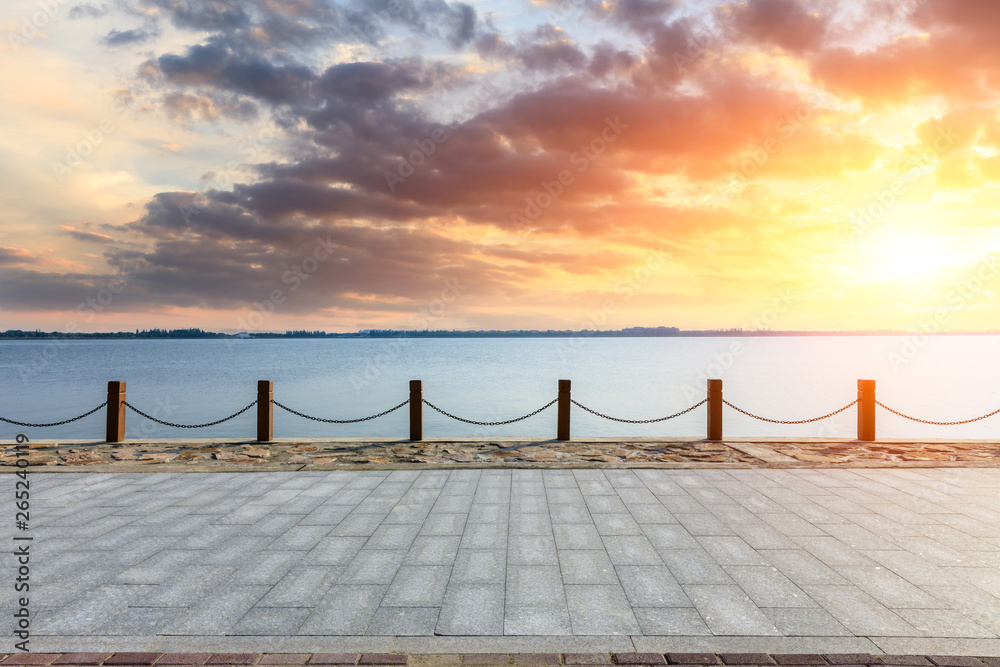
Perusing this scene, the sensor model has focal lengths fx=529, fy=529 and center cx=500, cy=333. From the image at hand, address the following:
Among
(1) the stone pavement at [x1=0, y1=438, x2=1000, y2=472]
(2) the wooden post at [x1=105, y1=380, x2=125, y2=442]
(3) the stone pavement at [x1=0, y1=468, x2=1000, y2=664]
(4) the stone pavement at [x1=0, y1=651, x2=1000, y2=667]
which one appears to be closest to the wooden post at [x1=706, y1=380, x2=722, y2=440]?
(1) the stone pavement at [x1=0, y1=438, x2=1000, y2=472]

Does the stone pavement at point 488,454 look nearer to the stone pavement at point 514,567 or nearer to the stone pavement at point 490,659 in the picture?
the stone pavement at point 514,567

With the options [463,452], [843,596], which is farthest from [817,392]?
[843,596]

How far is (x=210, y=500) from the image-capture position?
7.35 meters

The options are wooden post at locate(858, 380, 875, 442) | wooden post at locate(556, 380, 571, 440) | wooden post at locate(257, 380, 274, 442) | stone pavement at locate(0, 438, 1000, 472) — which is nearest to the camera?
stone pavement at locate(0, 438, 1000, 472)

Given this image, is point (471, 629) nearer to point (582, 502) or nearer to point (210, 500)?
point (582, 502)

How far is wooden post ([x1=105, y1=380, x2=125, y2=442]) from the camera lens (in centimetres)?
1197

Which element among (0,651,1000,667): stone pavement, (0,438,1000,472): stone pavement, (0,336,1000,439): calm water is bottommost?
(0,336,1000,439): calm water

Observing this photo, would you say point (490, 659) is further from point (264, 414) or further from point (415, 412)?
point (264, 414)

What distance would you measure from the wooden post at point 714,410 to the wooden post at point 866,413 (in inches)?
129

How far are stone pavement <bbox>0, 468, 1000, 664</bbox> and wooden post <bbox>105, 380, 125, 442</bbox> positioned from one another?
3978 millimetres

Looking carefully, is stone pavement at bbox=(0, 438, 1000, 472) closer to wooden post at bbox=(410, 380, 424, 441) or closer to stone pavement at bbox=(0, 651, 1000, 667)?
wooden post at bbox=(410, 380, 424, 441)

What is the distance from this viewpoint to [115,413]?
12.0 metres

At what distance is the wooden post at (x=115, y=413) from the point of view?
1197 cm

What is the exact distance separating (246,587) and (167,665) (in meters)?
1.11
